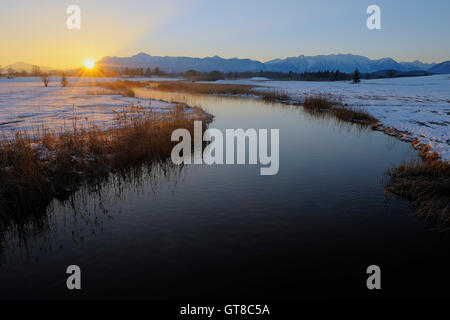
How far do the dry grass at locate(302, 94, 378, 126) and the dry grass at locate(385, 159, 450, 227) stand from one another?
14504mm

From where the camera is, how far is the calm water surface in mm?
5891

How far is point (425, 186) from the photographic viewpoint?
9867 mm

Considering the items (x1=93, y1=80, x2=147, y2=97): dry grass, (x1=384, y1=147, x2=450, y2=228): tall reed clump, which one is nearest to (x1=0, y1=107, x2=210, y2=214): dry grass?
(x1=384, y1=147, x2=450, y2=228): tall reed clump

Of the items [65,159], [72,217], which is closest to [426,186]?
[72,217]

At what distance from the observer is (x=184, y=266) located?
6449 mm

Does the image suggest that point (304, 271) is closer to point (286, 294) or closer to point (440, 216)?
point (286, 294)

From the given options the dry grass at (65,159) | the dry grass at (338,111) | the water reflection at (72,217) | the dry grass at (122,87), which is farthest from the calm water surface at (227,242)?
the dry grass at (122,87)

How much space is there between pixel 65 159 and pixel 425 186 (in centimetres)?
1351

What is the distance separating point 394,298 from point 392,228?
287cm

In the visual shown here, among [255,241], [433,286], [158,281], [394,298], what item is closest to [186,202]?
[255,241]

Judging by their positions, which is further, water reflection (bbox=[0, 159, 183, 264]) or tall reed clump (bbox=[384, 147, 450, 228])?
tall reed clump (bbox=[384, 147, 450, 228])

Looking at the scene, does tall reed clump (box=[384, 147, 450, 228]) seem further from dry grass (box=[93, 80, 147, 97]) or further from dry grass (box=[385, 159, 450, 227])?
dry grass (box=[93, 80, 147, 97])

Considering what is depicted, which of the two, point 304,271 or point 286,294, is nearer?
point 286,294

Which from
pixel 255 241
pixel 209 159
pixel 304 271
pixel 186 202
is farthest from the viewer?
pixel 209 159
